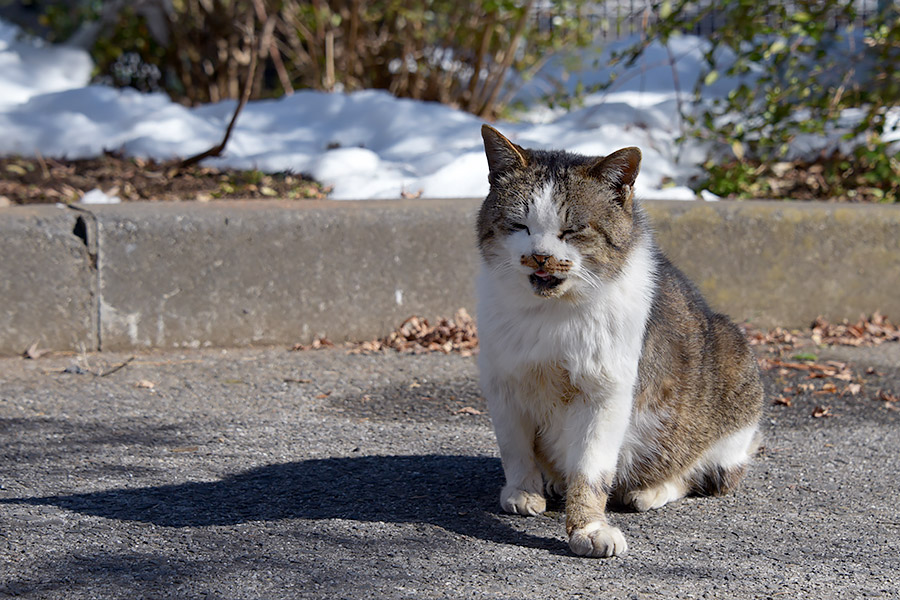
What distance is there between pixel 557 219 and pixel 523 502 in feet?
3.05

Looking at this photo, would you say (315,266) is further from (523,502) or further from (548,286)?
(548,286)

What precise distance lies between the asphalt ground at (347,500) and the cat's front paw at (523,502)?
67 mm

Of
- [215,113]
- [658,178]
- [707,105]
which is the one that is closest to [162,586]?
A: [658,178]

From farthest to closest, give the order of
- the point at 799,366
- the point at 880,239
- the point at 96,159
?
the point at 96,159
the point at 880,239
the point at 799,366

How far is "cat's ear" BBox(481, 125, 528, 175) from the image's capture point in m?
2.99

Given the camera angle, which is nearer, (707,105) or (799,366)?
(799,366)

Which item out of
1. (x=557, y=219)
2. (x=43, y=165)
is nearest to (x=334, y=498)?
(x=557, y=219)

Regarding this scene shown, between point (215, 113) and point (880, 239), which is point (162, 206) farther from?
point (880, 239)

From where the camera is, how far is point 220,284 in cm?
518

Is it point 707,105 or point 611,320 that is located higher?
point 707,105

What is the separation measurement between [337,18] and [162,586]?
6.17 m

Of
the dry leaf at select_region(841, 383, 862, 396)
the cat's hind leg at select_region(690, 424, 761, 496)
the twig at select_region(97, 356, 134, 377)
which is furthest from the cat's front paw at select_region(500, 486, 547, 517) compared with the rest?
the twig at select_region(97, 356, 134, 377)

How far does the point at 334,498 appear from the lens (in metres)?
3.23

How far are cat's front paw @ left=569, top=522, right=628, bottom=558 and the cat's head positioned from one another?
0.69 meters
